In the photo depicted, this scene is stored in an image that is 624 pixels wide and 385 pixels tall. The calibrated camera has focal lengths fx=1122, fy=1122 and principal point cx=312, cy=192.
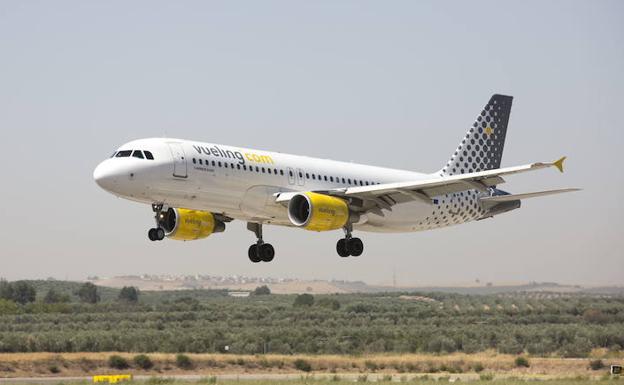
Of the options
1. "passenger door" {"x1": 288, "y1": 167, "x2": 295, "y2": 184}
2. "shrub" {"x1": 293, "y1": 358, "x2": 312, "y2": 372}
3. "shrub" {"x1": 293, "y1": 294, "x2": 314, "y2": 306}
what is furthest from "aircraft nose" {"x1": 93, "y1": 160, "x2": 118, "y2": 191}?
"shrub" {"x1": 293, "y1": 294, "x2": 314, "y2": 306}

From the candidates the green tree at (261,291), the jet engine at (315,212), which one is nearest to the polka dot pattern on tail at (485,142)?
the jet engine at (315,212)

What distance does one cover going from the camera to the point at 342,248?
5394 centimetres

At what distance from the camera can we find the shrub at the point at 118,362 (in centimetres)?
8243

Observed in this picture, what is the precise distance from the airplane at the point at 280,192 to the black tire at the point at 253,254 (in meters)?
0.05

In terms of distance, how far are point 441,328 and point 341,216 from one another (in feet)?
185

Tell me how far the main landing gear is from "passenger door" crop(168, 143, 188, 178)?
9301mm

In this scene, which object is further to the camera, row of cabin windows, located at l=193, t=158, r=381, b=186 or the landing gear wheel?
the landing gear wheel

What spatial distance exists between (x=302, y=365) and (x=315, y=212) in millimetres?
34714

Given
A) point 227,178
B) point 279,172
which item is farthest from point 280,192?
point 227,178

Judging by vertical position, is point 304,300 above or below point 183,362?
above

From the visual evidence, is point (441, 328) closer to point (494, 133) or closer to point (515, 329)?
point (515, 329)

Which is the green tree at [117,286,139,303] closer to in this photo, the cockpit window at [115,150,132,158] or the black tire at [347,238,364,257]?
the black tire at [347,238,364,257]

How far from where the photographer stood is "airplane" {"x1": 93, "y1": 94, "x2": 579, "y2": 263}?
154 feet

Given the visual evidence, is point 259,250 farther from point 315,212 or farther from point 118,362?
point 118,362
